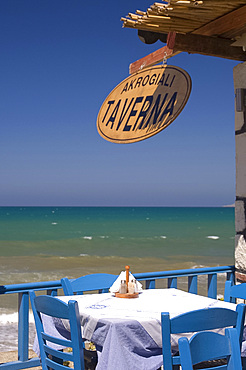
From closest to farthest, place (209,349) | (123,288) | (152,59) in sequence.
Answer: (209,349) → (123,288) → (152,59)

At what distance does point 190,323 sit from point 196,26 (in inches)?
Answer: 88.7

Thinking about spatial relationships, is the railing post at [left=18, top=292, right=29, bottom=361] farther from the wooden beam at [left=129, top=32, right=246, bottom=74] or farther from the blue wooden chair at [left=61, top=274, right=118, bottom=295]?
the wooden beam at [left=129, top=32, right=246, bottom=74]

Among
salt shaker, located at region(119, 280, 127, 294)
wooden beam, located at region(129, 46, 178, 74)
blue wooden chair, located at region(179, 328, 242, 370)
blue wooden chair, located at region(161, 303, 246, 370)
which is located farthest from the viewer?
wooden beam, located at region(129, 46, 178, 74)

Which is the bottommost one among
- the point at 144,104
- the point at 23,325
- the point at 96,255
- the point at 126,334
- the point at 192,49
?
the point at 96,255

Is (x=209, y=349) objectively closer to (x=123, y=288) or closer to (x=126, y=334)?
(x=126, y=334)

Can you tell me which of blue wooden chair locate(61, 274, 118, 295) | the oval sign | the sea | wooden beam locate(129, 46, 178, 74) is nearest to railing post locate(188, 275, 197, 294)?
blue wooden chair locate(61, 274, 118, 295)

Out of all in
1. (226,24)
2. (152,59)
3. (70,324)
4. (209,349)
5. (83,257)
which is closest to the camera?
(209,349)

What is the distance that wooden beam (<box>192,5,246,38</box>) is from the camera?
348 cm

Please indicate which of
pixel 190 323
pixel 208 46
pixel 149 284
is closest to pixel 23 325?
pixel 149 284

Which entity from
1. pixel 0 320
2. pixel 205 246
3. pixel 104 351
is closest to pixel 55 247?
pixel 205 246

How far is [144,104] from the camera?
3.47m

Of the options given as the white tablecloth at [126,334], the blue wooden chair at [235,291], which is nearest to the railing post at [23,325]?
the white tablecloth at [126,334]

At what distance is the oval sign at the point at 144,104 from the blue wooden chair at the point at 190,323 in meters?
1.31

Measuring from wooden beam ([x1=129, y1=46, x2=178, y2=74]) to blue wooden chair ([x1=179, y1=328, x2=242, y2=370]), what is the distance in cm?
242
